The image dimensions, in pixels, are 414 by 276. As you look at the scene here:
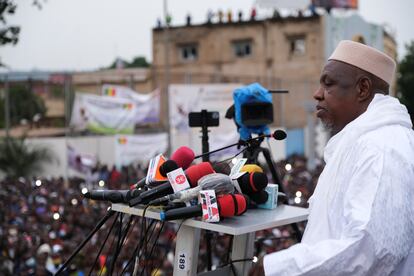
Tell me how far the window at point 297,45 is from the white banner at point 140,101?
1393cm

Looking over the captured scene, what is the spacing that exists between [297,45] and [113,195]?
90.5ft

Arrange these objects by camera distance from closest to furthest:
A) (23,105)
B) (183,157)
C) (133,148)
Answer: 1. (183,157)
2. (133,148)
3. (23,105)

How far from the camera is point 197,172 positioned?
2.42 meters

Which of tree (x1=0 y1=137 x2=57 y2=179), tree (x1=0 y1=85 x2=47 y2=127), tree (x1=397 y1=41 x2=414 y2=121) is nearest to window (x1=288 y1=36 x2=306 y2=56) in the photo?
tree (x1=397 y1=41 x2=414 y2=121)

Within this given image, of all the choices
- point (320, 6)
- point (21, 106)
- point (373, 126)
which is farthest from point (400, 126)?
point (320, 6)

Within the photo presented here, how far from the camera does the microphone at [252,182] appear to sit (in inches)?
97.4

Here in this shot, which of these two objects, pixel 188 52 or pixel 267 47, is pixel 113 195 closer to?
pixel 267 47

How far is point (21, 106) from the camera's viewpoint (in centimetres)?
2130

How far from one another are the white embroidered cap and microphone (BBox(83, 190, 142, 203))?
1048mm

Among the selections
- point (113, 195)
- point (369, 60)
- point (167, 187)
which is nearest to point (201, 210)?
point (167, 187)

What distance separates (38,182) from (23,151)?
15179 millimetres

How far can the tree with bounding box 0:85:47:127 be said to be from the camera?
20406mm

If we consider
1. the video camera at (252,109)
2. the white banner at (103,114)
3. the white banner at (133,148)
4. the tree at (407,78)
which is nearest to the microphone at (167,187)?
the video camera at (252,109)

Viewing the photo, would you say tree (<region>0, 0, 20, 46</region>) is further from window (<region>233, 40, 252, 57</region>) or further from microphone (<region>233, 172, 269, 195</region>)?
window (<region>233, 40, 252, 57</region>)
